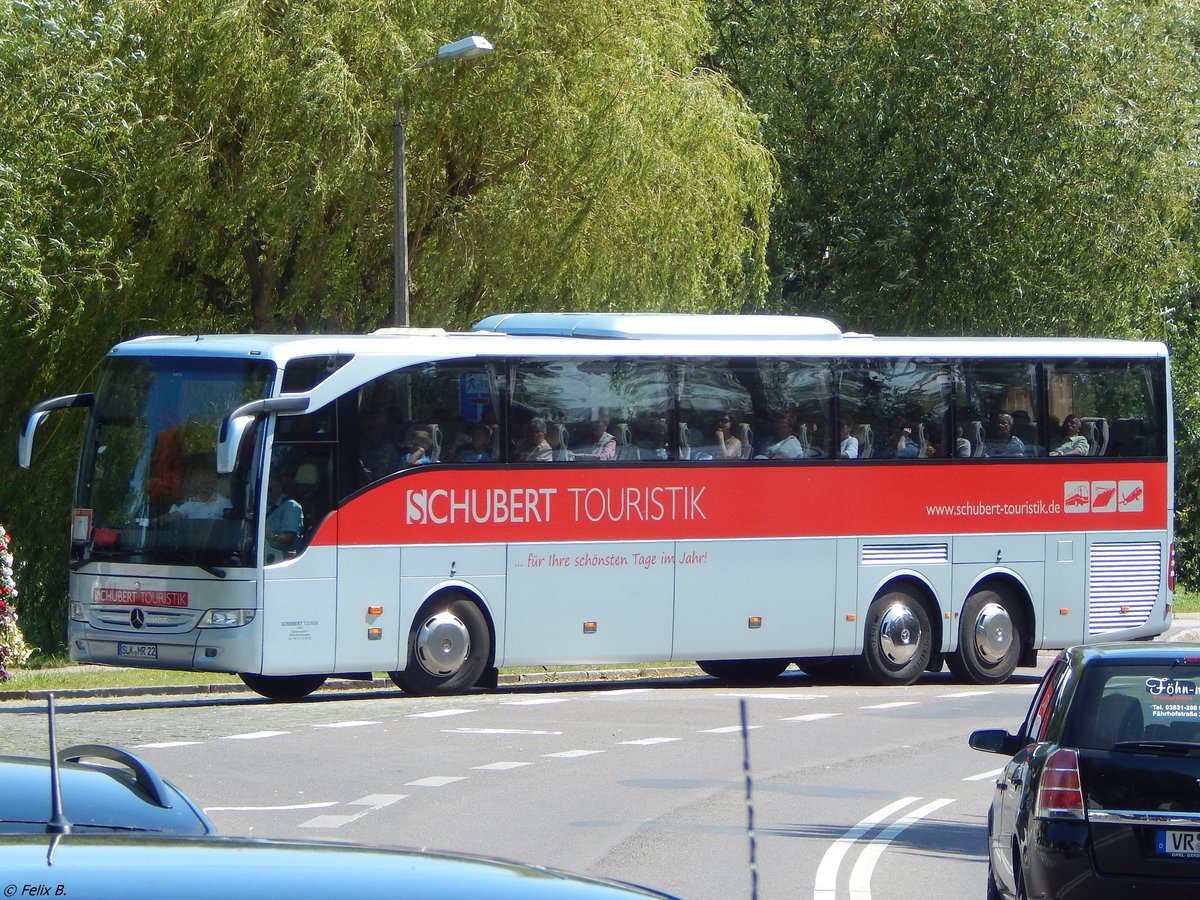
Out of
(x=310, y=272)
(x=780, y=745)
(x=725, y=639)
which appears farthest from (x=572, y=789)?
(x=310, y=272)

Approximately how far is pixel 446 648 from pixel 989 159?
55.6 feet

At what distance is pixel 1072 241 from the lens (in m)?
32.1

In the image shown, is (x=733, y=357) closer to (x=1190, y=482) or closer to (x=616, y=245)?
(x=616, y=245)

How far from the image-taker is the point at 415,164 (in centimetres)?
2502

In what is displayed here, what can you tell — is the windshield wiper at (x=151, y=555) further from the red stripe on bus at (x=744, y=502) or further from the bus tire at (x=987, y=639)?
the bus tire at (x=987, y=639)

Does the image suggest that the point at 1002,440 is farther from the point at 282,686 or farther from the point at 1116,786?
the point at 1116,786

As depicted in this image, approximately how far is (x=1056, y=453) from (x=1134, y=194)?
10992 millimetres

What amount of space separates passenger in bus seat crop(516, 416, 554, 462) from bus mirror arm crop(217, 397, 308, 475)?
2460 mm

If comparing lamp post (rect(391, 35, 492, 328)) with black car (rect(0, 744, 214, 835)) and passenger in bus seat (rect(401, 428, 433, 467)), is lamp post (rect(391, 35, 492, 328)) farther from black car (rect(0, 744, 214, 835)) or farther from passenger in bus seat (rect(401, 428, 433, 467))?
black car (rect(0, 744, 214, 835))

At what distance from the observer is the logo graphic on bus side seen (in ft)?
73.0

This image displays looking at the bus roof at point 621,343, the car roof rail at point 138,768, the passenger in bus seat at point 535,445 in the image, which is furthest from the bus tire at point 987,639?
the car roof rail at point 138,768

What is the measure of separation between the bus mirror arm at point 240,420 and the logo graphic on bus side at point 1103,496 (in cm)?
934

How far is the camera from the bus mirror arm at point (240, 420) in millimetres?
16812

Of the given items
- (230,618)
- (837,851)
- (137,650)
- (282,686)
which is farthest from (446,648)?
(837,851)
